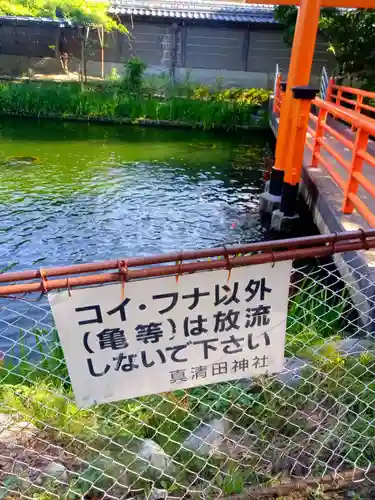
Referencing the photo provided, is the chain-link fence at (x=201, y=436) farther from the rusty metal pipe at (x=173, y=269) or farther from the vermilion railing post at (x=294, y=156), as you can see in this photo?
the vermilion railing post at (x=294, y=156)

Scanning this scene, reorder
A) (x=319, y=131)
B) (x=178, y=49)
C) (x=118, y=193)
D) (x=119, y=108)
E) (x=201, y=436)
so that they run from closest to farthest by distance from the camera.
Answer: (x=201, y=436) < (x=319, y=131) < (x=118, y=193) < (x=119, y=108) < (x=178, y=49)

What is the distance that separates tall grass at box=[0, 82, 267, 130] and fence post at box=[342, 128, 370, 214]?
10511mm

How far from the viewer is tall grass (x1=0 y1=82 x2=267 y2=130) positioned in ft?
49.7

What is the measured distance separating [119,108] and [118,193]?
7.18 metres

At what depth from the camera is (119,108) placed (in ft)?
50.2

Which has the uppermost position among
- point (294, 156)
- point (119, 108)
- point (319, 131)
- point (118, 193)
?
point (319, 131)

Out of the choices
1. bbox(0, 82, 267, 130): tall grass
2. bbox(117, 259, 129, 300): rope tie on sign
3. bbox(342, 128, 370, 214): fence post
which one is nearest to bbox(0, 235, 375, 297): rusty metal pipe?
bbox(117, 259, 129, 300): rope tie on sign

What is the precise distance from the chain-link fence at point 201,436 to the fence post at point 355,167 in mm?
2744

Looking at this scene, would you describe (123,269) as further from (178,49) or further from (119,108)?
(178,49)

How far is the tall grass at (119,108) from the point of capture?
49.7 ft

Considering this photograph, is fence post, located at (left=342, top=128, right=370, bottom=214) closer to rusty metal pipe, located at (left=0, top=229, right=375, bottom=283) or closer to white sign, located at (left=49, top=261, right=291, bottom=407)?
rusty metal pipe, located at (left=0, top=229, right=375, bottom=283)

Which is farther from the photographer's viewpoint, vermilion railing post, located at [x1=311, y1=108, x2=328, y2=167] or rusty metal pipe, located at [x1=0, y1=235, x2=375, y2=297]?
vermilion railing post, located at [x1=311, y1=108, x2=328, y2=167]

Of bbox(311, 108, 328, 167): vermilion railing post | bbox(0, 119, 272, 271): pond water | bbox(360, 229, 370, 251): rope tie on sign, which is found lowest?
bbox(0, 119, 272, 271): pond water

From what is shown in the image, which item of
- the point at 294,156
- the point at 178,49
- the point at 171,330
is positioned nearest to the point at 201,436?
the point at 171,330
